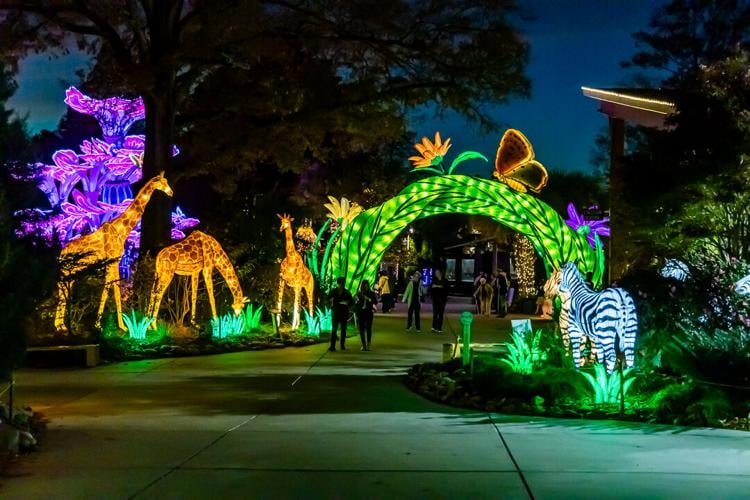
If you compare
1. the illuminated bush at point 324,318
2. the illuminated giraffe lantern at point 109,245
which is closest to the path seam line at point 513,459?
the illuminated giraffe lantern at point 109,245

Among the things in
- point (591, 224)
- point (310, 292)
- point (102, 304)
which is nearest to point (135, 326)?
point (102, 304)

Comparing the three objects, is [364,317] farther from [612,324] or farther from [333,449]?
[333,449]

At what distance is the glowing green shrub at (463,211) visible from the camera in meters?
20.3

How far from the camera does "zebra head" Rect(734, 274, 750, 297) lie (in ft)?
38.8

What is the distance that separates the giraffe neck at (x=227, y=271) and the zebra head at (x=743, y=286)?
1141cm

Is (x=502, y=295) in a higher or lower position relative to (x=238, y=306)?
higher

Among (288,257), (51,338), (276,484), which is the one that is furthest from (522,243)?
(276,484)

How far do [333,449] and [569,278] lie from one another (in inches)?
231

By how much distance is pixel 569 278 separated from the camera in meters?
13.0

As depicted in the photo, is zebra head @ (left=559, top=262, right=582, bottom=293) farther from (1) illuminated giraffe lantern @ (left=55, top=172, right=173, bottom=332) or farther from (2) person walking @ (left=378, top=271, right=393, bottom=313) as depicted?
(2) person walking @ (left=378, top=271, right=393, bottom=313)

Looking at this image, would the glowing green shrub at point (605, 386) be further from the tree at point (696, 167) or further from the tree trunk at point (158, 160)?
the tree trunk at point (158, 160)

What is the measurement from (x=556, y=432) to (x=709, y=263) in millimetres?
4581

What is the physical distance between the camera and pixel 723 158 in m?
13.6

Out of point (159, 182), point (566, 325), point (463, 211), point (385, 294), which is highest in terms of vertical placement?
point (159, 182)
